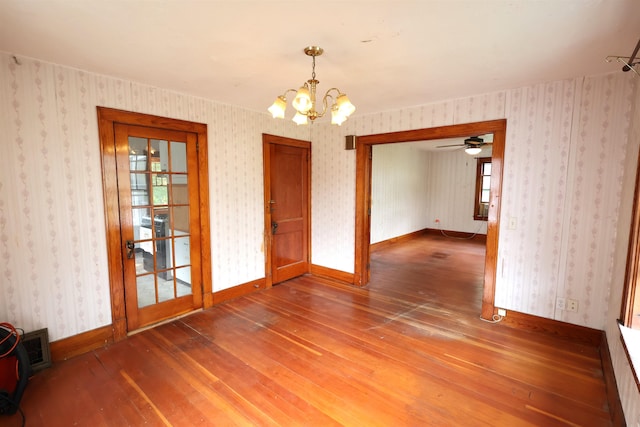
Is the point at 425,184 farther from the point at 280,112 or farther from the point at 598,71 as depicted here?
the point at 280,112

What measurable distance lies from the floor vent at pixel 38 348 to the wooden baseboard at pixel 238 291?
156 cm

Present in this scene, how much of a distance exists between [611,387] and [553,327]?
962mm

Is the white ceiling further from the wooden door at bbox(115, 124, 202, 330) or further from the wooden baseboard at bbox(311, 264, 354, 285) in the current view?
the wooden baseboard at bbox(311, 264, 354, 285)

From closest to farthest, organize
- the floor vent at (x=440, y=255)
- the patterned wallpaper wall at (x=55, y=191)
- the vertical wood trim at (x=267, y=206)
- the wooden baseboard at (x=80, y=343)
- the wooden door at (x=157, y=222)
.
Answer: the patterned wallpaper wall at (x=55, y=191) → the wooden baseboard at (x=80, y=343) → the wooden door at (x=157, y=222) → the vertical wood trim at (x=267, y=206) → the floor vent at (x=440, y=255)

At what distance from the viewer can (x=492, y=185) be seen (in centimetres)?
323

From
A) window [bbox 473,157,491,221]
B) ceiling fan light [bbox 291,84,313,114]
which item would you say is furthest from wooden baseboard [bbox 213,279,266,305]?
window [bbox 473,157,491,221]

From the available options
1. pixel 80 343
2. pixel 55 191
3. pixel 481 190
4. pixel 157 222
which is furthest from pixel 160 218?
pixel 481 190

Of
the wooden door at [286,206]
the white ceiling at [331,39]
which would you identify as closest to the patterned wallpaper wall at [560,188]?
the white ceiling at [331,39]

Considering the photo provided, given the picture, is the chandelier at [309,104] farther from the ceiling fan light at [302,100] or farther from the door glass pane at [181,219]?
the door glass pane at [181,219]

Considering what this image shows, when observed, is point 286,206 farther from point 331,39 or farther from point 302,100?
point 331,39

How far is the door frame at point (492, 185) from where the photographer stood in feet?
10.4

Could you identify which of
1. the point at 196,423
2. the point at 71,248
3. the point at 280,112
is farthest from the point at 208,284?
the point at 280,112

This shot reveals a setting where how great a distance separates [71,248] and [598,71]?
481 centimetres

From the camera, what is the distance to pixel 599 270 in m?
2.70
